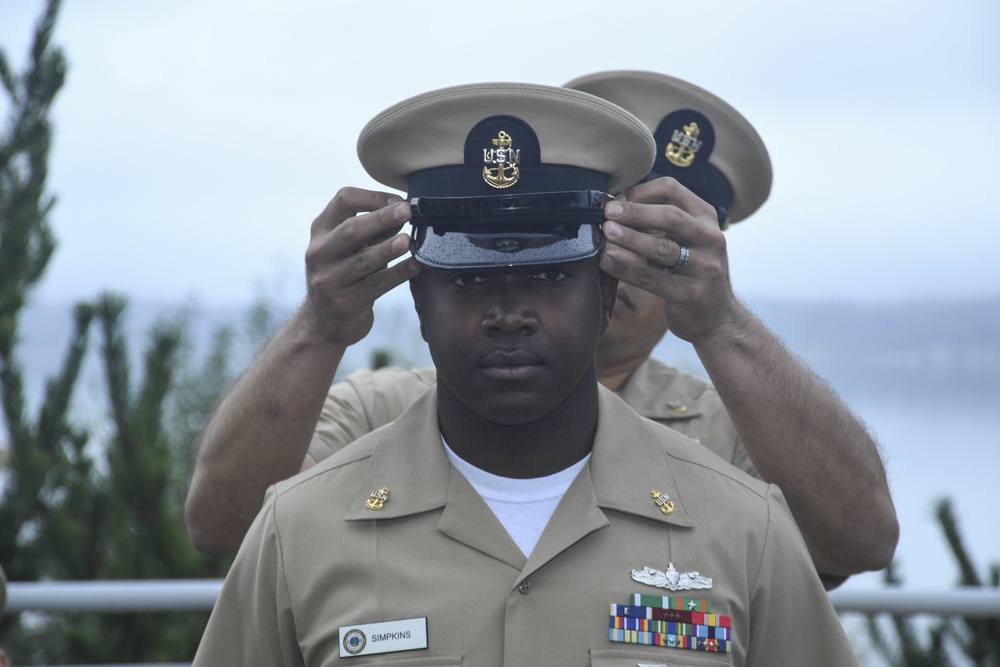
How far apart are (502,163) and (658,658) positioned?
96cm

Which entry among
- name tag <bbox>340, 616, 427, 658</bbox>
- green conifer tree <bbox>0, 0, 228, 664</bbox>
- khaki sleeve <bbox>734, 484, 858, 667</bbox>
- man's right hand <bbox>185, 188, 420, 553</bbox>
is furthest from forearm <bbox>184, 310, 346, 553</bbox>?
green conifer tree <bbox>0, 0, 228, 664</bbox>

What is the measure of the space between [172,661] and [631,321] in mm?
2669

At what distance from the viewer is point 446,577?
217cm

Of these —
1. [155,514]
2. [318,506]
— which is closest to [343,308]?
[318,506]

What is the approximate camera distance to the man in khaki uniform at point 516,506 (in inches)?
84.2

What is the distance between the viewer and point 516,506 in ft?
7.47

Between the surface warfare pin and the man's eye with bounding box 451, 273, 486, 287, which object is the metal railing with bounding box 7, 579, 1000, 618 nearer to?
the surface warfare pin

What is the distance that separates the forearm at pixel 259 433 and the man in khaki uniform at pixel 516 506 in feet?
1.15

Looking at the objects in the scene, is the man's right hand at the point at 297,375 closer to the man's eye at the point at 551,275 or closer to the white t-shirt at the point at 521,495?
the man's eye at the point at 551,275

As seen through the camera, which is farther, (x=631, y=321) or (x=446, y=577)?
(x=631, y=321)

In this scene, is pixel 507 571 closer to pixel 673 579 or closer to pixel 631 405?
pixel 673 579

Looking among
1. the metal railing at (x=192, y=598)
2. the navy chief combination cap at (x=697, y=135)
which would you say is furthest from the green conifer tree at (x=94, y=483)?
the navy chief combination cap at (x=697, y=135)

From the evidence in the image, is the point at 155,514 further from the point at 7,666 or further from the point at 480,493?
the point at 480,493

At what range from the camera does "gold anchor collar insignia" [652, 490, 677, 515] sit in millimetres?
2266
